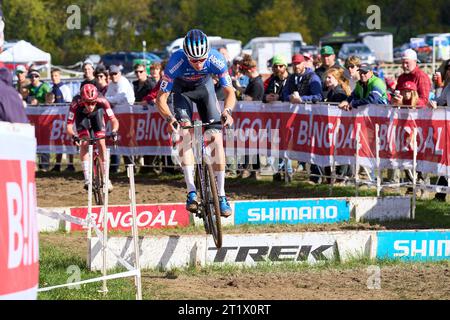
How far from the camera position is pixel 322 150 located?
1692cm

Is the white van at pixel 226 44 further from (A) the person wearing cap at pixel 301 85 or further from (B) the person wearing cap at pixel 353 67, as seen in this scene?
(B) the person wearing cap at pixel 353 67

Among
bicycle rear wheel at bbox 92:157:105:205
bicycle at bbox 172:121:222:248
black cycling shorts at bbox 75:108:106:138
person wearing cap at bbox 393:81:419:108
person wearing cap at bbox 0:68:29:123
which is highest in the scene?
person wearing cap at bbox 0:68:29:123

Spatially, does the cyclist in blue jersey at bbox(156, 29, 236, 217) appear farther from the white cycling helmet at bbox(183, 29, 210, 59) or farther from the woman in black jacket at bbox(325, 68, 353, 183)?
the woman in black jacket at bbox(325, 68, 353, 183)

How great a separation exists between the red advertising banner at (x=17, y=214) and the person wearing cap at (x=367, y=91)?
32.9 ft

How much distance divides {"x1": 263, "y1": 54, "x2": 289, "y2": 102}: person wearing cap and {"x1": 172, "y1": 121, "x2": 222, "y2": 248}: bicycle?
7.13 m

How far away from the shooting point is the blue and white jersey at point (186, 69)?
38.4ft

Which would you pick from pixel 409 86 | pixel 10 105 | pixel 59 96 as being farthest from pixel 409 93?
pixel 59 96

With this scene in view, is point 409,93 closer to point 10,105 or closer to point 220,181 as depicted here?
point 220,181

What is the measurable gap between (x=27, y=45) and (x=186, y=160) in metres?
31.0

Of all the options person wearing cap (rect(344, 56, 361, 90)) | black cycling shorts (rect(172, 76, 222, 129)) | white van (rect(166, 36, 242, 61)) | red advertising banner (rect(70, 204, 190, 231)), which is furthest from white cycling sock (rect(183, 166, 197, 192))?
white van (rect(166, 36, 242, 61))

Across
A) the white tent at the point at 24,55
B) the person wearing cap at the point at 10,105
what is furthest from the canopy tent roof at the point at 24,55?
the person wearing cap at the point at 10,105

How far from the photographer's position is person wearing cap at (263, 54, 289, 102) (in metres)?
18.6
